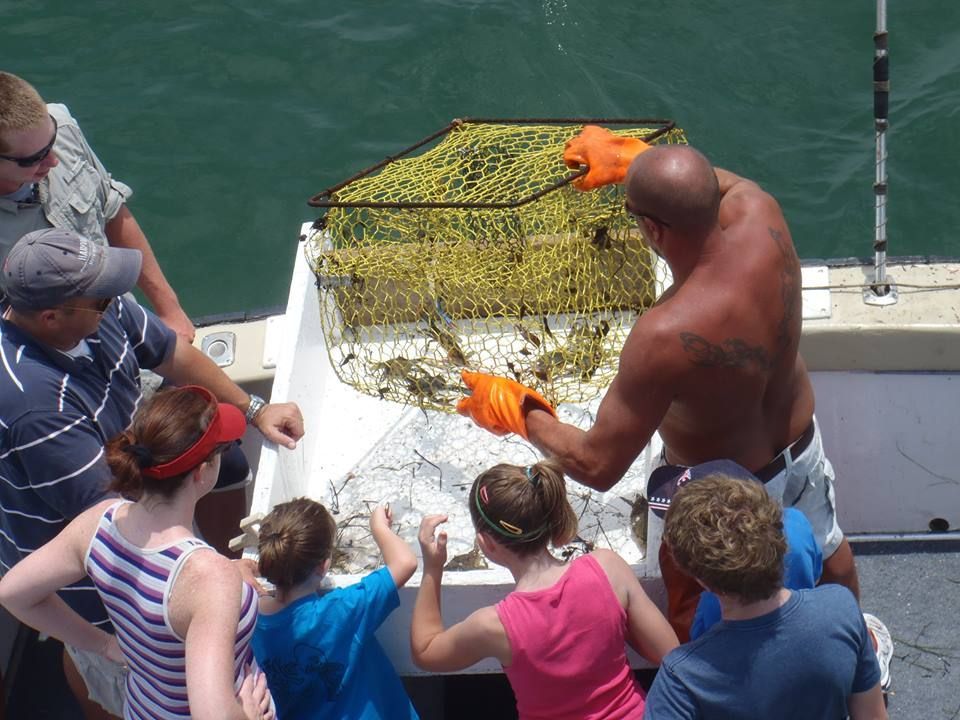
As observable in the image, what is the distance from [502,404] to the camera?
3.00 meters

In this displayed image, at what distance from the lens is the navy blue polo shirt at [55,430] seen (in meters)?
2.62

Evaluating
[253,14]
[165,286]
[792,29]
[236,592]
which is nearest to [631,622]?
[236,592]

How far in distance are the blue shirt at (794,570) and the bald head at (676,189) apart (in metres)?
0.77

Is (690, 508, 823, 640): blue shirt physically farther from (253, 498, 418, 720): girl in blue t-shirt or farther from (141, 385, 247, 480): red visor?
(141, 385, 247, 480): red visor

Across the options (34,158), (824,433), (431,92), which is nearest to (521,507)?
(824,433)

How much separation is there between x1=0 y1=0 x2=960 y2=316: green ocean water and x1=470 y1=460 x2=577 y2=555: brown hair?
414 cm

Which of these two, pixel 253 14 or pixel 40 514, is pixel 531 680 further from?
pixel 253 14

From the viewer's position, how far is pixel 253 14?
25.4 feet

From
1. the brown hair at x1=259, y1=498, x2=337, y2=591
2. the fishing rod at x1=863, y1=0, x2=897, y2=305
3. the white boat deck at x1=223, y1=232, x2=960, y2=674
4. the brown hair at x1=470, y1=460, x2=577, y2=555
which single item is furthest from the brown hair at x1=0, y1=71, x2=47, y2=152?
the fishing rod at x1=863, y1=0, x2=897, y2=305

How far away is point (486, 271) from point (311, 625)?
53.4 inches

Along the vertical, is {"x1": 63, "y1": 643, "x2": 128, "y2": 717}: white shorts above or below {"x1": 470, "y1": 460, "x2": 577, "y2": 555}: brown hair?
below

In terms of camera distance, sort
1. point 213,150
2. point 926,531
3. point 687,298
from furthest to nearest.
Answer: point 213,150 → point 926,531 → point 687,298

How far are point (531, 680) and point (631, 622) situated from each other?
29 cm

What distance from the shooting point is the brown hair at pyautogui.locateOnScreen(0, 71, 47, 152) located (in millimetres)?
3020
